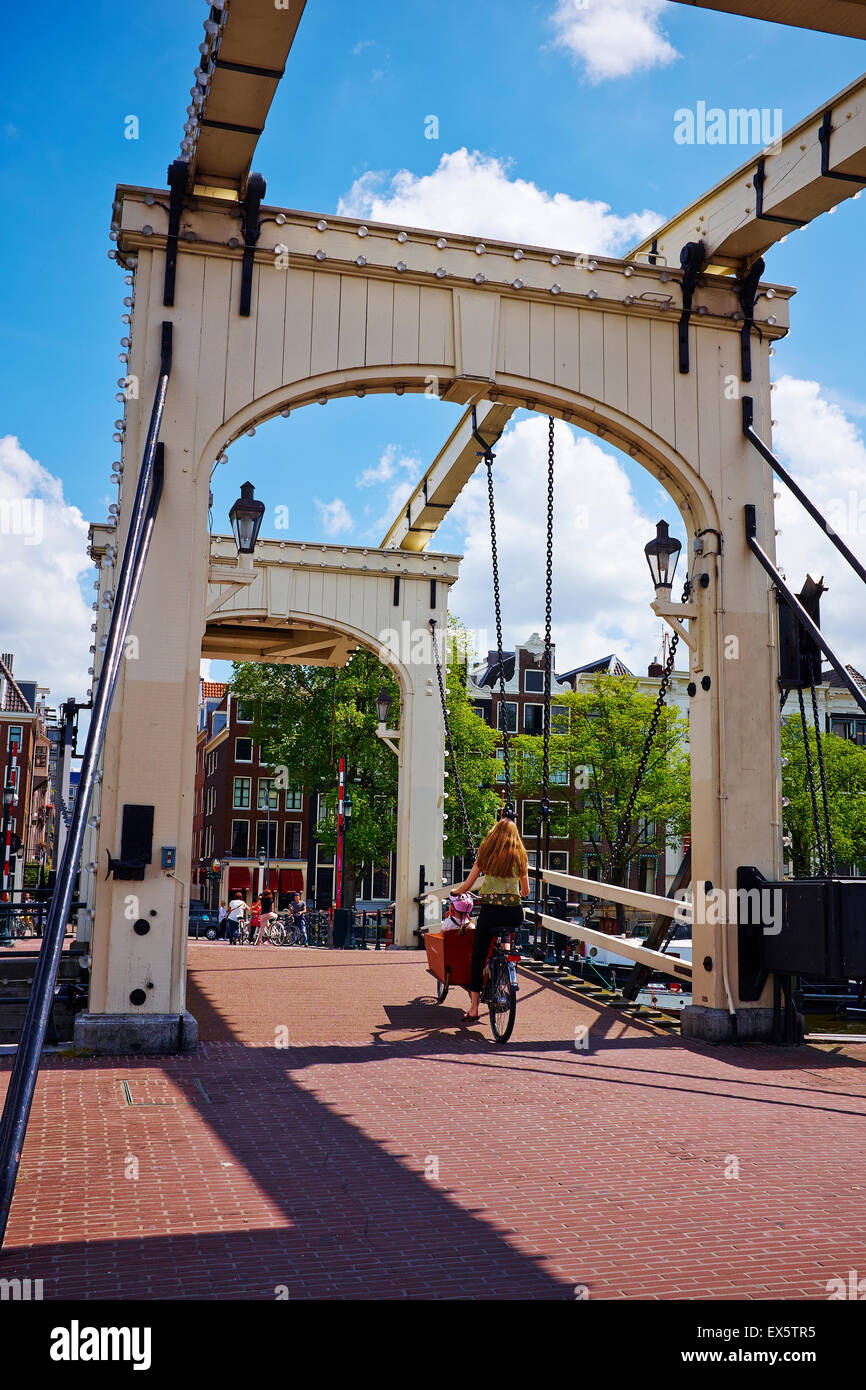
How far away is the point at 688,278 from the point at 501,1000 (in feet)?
20.0

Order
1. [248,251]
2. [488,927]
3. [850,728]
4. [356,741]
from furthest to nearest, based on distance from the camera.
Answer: [850,728], [356,741], [488,927], [248,251]

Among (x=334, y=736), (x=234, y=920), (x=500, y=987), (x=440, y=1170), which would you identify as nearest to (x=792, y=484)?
(x=500, y=987)

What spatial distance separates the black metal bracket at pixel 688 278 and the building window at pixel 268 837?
42424mm

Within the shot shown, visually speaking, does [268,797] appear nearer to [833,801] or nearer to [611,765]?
[611,765]

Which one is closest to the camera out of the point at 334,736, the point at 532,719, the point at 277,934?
the point at 277,934

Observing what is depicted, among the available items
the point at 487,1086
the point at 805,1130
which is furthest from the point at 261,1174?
the point at 805,1130

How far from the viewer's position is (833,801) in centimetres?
3809

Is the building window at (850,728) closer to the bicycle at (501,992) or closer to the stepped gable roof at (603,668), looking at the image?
the stepped gable roof at (603,668)

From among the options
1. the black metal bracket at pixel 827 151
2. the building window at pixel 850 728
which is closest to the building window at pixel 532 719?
the building window at pixel 850 728

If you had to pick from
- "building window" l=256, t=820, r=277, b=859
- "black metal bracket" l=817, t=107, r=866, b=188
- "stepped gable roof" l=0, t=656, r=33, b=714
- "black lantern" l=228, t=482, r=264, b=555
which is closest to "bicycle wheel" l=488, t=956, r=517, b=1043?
"black lantern" l=228, t=482, r=264, b=555

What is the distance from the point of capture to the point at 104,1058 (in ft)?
24.0

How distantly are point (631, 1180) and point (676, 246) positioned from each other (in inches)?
317

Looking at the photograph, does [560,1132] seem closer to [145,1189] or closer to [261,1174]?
[261,1174]

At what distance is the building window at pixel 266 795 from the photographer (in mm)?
49781
